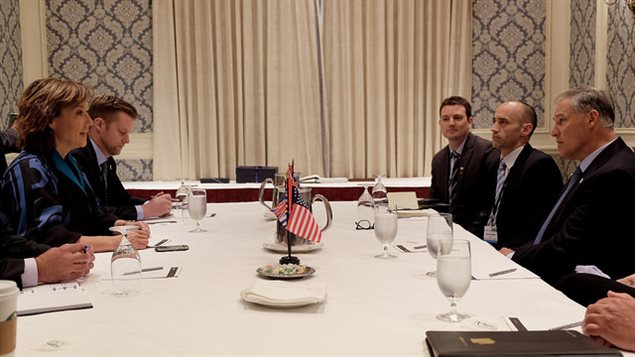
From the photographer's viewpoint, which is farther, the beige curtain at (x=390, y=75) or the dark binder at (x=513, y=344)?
the beige curtain at (x=390, y=75)

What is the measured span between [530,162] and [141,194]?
10.9ft

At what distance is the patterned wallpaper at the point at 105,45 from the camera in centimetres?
595

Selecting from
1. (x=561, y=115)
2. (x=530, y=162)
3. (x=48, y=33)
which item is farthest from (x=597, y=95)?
(x=48, y=33)

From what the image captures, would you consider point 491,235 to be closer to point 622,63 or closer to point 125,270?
point 622,63

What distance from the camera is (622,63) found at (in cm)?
455

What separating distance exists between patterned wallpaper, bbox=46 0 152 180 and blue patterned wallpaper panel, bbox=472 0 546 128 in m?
3.12

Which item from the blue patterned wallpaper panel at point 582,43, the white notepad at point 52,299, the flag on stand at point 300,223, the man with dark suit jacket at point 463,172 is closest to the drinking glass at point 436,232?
the flag on stand at point 300,223

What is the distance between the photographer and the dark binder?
111 cm

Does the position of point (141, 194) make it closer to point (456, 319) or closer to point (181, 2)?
point (181, 2)

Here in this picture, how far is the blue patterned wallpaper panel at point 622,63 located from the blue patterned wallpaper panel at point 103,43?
156 inches

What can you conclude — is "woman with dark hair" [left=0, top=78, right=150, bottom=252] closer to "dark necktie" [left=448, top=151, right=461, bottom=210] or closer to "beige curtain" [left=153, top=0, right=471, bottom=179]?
"dark necktie" [left=448, top=151, right=461, bottom=210]

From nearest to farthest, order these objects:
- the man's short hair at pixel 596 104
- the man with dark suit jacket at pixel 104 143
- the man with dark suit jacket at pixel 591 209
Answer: the man with dark suit jacket at pixel 591 209 → the man's short hair at pixel 596 104 → the man with dark suit jacket at pixel 104 143

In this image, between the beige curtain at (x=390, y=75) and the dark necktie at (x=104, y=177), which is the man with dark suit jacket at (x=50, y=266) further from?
the beige curtain at (x=390, y=75)

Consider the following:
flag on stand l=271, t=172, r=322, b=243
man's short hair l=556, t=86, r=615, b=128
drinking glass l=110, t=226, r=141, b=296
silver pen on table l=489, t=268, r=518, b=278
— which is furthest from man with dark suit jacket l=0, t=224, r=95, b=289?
man's short hair l=556, t=86, r=615, b=128
